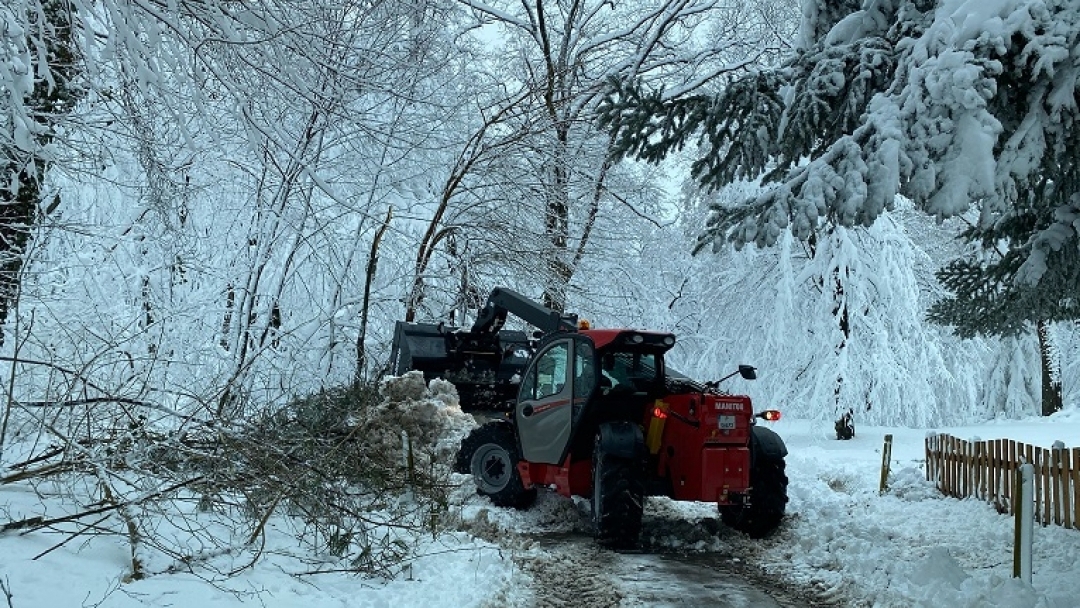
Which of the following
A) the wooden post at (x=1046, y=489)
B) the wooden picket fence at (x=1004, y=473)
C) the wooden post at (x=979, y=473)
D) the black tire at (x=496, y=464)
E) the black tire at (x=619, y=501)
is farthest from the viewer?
the wooden post at (x=979, y=473)

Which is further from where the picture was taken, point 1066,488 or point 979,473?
point 979,473

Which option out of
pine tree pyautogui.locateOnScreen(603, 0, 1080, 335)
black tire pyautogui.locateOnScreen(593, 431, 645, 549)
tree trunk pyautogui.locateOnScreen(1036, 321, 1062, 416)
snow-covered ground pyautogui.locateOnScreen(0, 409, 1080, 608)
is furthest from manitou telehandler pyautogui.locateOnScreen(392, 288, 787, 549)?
tree trunk pyautogui.locateOnScreen(1036, 321, 1062, 416)

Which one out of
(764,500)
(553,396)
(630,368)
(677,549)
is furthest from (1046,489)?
(553,396)

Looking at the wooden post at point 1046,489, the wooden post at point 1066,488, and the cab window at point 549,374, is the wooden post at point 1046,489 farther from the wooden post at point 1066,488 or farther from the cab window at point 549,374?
the cab window at point 549,374

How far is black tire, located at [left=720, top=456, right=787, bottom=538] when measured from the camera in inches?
344

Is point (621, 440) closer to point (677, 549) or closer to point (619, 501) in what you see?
point (619, 501)

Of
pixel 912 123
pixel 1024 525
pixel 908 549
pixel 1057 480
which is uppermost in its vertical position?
pixel 912 123

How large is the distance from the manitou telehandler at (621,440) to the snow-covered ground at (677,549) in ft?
1.45

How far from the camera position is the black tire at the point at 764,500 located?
8.73 meters

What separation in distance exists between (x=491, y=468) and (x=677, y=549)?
2.36 meters

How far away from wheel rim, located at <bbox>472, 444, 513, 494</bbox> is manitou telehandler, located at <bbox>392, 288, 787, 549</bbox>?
0.4 inches

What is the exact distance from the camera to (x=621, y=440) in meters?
8.18

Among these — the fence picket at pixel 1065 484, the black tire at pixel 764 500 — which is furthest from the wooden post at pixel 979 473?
the black tire at pixel 764 500

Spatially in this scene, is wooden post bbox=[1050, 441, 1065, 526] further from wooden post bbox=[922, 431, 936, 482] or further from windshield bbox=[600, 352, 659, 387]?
windshield bbox=[600, 352, 659, 387]
